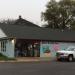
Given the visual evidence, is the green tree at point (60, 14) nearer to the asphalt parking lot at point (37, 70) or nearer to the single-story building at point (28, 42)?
the single-story building at point (28, 42)

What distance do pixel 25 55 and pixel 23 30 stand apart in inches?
155

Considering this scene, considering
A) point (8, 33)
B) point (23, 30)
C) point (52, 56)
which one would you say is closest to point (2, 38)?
point (8, 33)

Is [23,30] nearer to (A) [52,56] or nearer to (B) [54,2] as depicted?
(A) [52,56]

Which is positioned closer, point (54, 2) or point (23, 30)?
point (23, 30)

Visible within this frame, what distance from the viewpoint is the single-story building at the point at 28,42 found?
41281 mm

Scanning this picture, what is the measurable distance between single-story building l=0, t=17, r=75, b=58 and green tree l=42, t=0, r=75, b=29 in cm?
2700

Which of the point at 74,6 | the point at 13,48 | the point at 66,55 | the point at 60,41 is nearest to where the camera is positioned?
the point at 66,55

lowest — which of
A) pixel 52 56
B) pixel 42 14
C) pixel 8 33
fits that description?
pixel 52 56

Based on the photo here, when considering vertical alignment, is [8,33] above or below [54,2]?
below

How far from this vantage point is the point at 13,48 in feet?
135

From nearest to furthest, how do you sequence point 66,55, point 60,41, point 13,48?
point 66,55 → point 13,48 → point 60,41

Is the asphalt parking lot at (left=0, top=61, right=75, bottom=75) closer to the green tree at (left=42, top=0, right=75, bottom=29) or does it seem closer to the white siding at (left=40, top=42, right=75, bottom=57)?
the white siding at (left=40, top=42, right=75, bottom=57)

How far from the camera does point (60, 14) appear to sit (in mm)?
72438

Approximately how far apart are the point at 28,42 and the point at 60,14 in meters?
29.3
